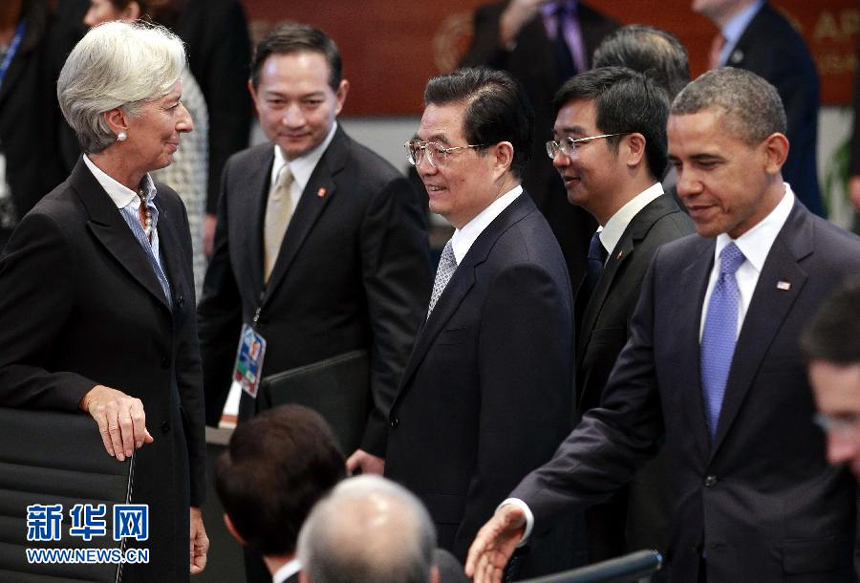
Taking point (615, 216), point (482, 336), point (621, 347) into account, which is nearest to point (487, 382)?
point (482, 336)

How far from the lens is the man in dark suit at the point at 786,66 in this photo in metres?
5.71

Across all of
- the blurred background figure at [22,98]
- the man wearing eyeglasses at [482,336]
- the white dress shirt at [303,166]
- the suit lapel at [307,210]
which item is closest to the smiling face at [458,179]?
the man wearing eyeglasses at [482,336]

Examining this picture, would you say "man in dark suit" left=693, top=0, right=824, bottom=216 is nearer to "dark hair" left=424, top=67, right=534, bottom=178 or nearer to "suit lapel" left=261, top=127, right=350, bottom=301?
"suit lapel" left=261, top=127, right=350, bottom=301

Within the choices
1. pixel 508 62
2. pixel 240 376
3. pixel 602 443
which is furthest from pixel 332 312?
pixel 508 62

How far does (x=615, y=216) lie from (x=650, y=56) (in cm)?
94

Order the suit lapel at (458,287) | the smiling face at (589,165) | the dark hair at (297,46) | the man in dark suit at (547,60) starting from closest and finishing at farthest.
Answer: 1. the suit lapel at (458,287)
2. the smiling face at (589,165)
3. the dark hair at (297,46)
4. the man in dark suit at (547,60)

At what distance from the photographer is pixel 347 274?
4250 mm

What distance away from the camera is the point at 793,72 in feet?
18.8

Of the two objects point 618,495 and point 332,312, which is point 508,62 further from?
point 618,495

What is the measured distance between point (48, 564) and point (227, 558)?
1361mm

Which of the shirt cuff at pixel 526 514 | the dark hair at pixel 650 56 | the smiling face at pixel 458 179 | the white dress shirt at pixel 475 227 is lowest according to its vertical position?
the shirt cuff at pixel 526 514

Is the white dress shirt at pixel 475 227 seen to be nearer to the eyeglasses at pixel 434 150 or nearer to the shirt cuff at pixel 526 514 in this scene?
the eyeglasses at pixel 434 150

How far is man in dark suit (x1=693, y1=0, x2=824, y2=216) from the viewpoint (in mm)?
5707

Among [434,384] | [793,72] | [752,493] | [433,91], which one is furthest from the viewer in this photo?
[793,72]
